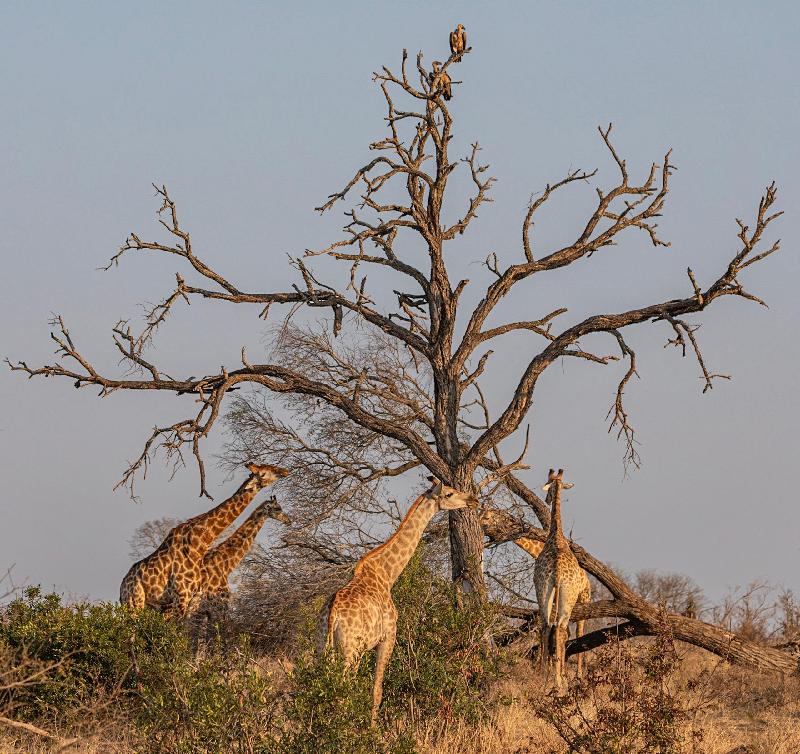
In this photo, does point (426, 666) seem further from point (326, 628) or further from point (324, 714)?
point (324, 714)

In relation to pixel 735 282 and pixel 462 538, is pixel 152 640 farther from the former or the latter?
pixel 735 282

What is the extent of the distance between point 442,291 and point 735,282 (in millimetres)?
3852

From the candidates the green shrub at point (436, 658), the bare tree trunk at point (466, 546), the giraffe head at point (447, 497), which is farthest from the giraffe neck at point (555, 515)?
the giraffe head at point (447, 497)

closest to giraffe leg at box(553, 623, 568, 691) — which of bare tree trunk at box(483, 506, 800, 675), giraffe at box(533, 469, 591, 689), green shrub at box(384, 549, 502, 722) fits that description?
giraffe at box(533, 469, 591, 689)

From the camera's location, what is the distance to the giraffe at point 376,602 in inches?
405

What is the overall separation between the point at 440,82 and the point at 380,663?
29.4ft

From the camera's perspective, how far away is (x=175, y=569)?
14.9m

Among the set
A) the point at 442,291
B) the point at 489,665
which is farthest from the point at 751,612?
the point at 489,665

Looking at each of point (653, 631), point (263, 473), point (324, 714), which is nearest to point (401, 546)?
point (324, 714)

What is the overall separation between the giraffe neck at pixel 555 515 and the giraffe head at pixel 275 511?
341 cm

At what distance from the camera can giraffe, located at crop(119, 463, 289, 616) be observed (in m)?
14.7

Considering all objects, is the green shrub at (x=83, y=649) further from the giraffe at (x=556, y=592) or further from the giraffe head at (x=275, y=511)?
the giraffe at (x=556, y=592)

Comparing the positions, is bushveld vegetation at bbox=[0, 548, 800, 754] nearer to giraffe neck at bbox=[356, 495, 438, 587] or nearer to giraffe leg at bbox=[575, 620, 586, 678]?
giraffe neck at bbox=[356, 495, 438, 587]

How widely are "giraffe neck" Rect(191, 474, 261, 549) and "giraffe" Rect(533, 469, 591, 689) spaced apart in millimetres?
3817
